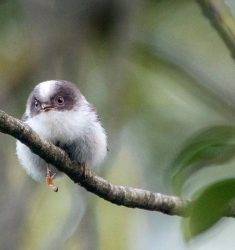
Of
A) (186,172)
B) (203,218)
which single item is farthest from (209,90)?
(203,218)

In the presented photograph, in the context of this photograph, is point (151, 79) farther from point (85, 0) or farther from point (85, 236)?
point (85, 236)

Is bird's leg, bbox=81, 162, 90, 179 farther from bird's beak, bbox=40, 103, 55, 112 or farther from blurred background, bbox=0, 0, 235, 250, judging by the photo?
bird's beak, bbox=40, 103, 55, 112

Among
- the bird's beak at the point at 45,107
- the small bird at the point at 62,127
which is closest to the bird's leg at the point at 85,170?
the small bird at the point at 62,127

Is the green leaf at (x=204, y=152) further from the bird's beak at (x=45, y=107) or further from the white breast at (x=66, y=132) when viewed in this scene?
the bird's beak at (x=45, y=107)

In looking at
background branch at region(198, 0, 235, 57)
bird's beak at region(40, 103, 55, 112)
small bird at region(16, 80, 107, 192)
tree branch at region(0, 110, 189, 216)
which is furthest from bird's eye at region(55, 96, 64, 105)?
background branch at region(198, 0, 235, 57)

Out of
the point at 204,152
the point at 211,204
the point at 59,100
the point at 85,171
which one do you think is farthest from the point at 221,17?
the point at 59,100
